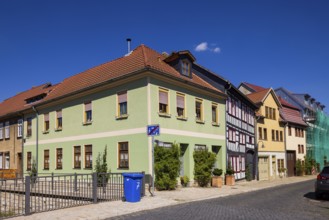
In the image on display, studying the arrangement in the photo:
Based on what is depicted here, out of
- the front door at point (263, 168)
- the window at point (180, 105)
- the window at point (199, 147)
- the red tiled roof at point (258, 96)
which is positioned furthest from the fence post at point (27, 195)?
the red tiled roof at point (258, 96)

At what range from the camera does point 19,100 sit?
3678cm

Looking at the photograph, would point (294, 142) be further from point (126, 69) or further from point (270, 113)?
point (126, 69)

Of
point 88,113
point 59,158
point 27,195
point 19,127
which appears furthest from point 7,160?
point 27,195

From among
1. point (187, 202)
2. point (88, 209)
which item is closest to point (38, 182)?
point (88, 209)

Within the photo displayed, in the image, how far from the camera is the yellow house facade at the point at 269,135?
116 feet

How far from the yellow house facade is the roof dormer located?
1331 cm

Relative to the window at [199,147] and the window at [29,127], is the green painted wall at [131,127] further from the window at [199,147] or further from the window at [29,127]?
the window at [29,127]

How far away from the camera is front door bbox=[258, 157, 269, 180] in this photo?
34644 millimetres

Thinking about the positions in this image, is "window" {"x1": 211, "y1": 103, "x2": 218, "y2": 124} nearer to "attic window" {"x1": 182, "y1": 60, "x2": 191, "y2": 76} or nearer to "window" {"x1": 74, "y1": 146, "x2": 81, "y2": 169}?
"attic window" {"x1": 182, "y1": 60, "x2": 191, "y2": 76}

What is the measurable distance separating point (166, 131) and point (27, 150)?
49.0 ft

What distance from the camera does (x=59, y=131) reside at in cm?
2672

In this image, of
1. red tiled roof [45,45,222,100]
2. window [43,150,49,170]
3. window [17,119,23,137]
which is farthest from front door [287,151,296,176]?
window [17,119,23,137]

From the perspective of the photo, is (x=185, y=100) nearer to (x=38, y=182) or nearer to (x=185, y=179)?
(x=185, y=179)

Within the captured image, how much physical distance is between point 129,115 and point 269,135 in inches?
817
